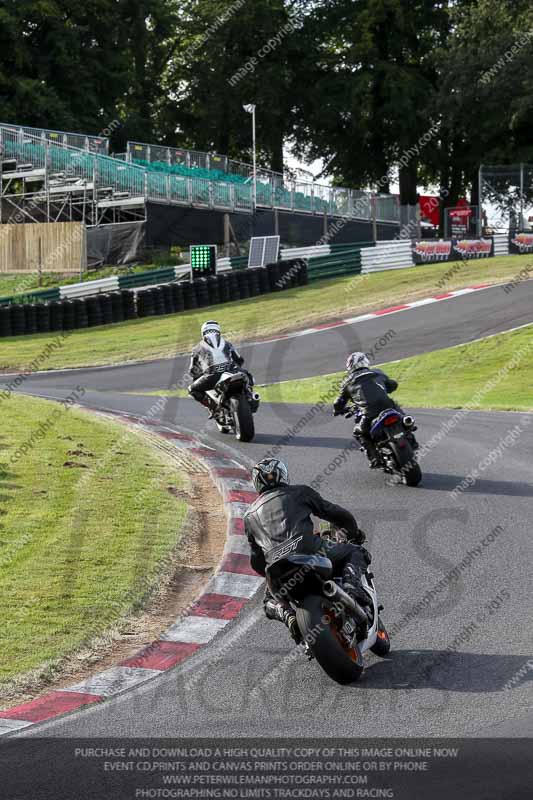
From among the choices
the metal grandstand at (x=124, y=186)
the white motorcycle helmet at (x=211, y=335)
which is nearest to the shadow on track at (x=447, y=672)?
the white motorcycle helmet at (x=211, y=335)

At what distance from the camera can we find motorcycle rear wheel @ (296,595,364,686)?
6066 millimetres

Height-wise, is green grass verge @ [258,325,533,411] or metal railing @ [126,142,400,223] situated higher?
metal railing @ [126,142,400,223]

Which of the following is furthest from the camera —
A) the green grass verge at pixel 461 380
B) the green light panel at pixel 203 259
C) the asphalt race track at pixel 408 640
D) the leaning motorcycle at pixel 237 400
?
the green light panel at pixel 203 259

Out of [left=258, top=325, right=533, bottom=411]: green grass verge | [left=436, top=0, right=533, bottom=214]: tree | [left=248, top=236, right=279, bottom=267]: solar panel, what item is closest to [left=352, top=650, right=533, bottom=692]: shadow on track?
[left=258, top=325, right=533, bottom=411]: green grass verge

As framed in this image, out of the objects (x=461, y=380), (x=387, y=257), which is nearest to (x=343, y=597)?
(x=461, y=380)

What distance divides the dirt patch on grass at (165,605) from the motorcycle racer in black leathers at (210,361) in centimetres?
289

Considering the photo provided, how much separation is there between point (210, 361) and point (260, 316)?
17824mm

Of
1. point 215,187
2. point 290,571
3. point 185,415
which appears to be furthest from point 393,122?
point 290,571

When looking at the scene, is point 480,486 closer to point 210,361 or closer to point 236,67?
point 210,361

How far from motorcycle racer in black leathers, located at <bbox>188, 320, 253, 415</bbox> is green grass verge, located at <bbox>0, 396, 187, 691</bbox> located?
1.08 m

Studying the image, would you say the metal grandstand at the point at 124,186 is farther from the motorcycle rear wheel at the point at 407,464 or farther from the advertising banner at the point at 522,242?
the motorcycle rear wheel at the point at 407,464

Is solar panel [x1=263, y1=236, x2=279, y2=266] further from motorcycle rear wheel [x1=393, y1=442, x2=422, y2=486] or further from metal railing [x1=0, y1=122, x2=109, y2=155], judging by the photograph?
motorcycle rear wheel [x1=393, y1=442, x2=422, y2=486]

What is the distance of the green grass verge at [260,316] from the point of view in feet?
94.6

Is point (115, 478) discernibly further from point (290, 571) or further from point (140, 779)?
point (140, 779)
